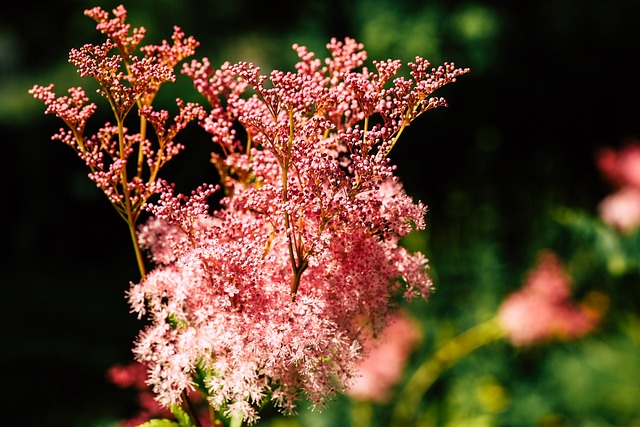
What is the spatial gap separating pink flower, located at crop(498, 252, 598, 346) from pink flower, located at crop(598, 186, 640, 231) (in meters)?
0.23

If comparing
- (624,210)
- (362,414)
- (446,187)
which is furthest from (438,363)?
(446,187)

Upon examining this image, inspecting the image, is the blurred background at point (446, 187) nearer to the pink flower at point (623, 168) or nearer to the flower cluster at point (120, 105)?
the pink flower at point (623, 168)

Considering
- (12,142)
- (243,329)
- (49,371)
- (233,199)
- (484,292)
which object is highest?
(12,142)

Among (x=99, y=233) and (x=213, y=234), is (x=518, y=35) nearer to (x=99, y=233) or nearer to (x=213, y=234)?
(x=99, y=233)

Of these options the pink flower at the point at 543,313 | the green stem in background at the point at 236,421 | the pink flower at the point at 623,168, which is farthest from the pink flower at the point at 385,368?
the green stem in background at the point at 236,421

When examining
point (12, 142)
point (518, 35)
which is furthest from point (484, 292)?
point (12, 142)

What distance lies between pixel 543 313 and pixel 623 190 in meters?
0.50

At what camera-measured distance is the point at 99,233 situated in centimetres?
384

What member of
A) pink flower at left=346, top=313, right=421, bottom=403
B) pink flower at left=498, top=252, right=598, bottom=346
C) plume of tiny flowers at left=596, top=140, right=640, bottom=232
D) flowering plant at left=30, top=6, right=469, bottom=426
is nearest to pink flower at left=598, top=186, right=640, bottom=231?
plume of tiny flowers at left=596, top=140, right=640, bottom=232

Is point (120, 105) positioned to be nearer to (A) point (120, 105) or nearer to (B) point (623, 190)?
(A) point (120, 105)

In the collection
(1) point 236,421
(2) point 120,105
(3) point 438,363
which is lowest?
(1) point 236,421

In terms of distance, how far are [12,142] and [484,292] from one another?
8.79 feet

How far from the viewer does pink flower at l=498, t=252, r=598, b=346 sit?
7.11 ft

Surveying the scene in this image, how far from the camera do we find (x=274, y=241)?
0.54m
